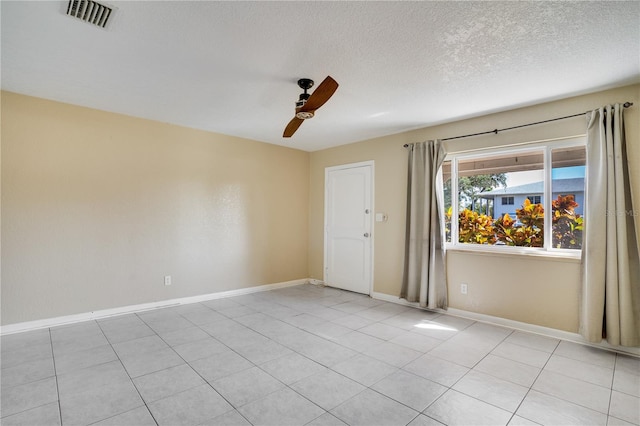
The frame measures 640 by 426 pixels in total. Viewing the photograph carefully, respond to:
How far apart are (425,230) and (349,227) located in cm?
152

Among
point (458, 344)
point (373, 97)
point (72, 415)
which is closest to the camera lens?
point (72, 415)

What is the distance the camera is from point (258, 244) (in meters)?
5.25

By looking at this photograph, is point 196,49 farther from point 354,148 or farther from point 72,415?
point 354,148

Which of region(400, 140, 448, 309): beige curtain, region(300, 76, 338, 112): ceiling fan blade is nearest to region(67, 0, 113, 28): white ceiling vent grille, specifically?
region(300, 76, 338, 112): ceiling fan blade

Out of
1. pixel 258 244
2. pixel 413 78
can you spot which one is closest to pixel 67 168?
pixel 258 244

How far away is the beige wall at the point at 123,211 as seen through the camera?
10.9 ft

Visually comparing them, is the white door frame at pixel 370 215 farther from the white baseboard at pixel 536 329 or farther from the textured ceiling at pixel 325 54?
the textured ceiling at pixel 325 54

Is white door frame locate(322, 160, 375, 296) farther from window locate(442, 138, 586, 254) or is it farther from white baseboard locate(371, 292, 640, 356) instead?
window locate(442, 138, 586, 254)

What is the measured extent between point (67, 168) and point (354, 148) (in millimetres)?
3948

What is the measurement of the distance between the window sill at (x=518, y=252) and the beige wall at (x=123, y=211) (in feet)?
10.00

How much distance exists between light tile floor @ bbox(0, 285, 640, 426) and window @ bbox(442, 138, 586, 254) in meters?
1.09

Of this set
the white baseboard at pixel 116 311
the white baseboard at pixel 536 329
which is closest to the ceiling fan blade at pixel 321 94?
the white baseboard at pixel 536 329

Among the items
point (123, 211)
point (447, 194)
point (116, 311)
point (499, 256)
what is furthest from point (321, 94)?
point (116, 311)

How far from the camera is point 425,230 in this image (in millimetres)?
4117
